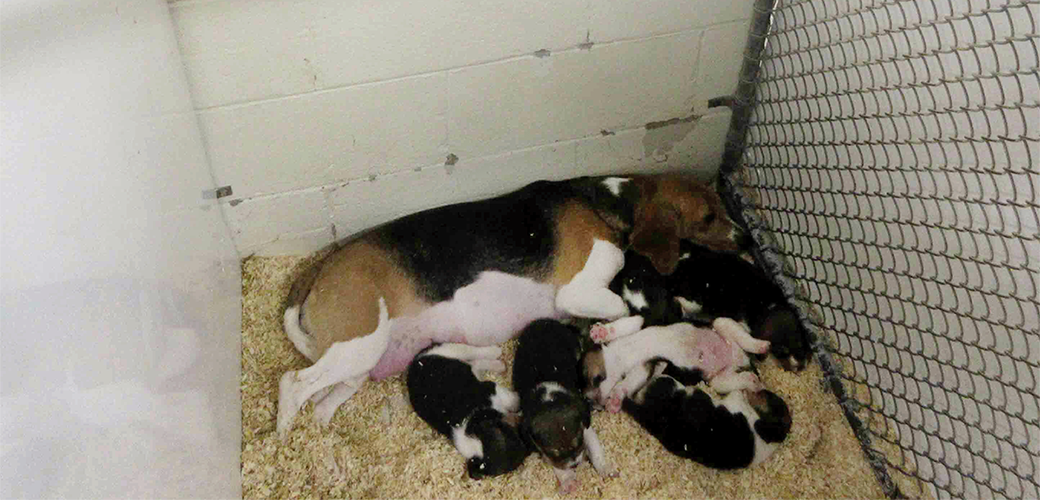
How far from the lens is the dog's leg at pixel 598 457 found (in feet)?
9.89

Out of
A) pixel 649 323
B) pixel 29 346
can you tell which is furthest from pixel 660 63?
pixel 29 346

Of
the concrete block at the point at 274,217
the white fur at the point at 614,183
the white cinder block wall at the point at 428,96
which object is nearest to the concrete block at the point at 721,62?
the white cinder block wall at the point at 428,96

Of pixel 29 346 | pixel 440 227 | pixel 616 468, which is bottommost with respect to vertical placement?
pixel 616 468

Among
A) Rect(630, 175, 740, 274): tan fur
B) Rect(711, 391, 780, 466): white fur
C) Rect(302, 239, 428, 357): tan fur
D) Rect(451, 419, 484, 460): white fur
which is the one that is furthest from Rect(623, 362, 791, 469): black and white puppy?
Rect(302, 239, 428, 357): tan fur

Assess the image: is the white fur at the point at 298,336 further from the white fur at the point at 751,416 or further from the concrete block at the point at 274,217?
the white fur at the point at 751,416

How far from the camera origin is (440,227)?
326 centimetres

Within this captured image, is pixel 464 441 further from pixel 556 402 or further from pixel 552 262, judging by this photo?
pixel 552 262

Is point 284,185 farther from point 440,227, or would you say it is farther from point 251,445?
point 251,445

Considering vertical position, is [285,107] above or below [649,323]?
above

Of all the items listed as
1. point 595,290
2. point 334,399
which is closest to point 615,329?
point 595,290

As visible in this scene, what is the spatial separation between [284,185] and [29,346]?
200 centimetres

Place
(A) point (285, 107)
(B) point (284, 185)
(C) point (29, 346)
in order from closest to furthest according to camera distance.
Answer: (C) point (29, 346), (A) point (285, 107), (B) point (284, 185)

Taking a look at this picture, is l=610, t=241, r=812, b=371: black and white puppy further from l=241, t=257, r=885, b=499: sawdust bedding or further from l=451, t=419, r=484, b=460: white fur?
l=451, t=419, r=484, b=460: white fur

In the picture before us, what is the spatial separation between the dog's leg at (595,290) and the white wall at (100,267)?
143 centimetres
